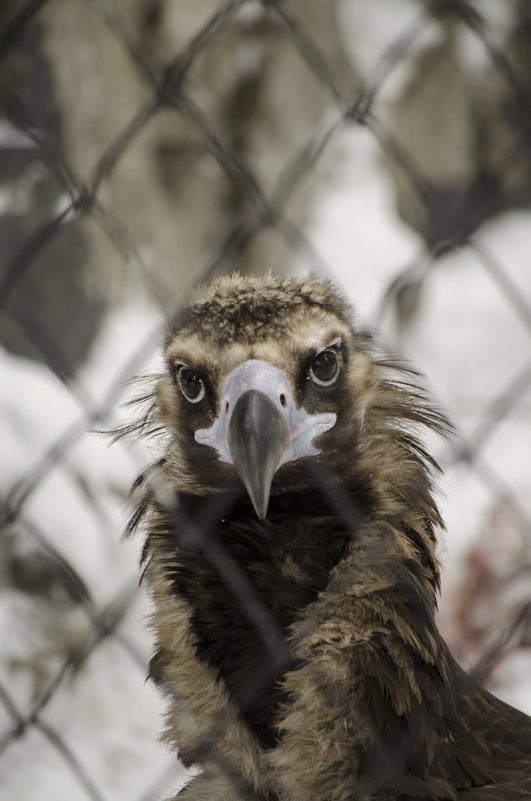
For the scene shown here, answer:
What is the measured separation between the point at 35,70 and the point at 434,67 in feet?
7.71

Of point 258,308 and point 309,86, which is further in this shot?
point 309,86

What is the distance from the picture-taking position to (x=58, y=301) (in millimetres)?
3918

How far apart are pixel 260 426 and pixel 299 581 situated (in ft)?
0.80

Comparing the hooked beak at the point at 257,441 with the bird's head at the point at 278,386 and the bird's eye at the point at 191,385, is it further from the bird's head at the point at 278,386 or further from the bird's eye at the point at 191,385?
the bird's eye at the point at 191,385

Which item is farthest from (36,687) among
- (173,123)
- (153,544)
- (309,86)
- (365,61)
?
(365,61)

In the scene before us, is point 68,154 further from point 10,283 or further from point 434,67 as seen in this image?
point 10,283

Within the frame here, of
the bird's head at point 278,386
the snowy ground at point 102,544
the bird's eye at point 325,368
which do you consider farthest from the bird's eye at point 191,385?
the snowy ground at point 102,544

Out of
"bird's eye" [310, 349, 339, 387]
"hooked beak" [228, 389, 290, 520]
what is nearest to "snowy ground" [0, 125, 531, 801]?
"bird's eye" [310, 349, 339, 387]

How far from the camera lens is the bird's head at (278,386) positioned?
1.19 meters

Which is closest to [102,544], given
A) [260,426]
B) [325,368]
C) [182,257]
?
[182,257]

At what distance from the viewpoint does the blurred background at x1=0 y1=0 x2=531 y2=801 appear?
90.7 inches

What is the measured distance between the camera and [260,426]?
107cm

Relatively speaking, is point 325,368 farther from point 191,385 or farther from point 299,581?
point 299,581

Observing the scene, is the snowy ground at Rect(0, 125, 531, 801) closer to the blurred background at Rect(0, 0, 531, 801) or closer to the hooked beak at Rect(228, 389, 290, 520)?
the blurred background at Rect(0, 0, 531, 801)
